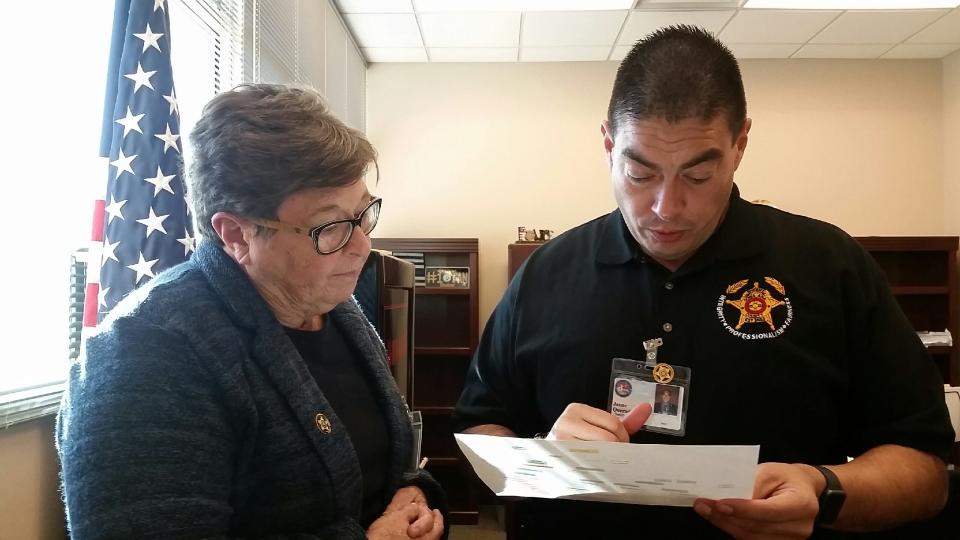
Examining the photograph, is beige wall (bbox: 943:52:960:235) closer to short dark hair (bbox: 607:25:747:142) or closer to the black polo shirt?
the black polo shirt

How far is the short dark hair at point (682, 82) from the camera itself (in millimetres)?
1107

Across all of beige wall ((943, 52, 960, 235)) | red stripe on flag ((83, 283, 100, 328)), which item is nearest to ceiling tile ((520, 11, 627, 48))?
beige wall ((943, 52, 960, 235))

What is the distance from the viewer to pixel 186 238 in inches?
72.5

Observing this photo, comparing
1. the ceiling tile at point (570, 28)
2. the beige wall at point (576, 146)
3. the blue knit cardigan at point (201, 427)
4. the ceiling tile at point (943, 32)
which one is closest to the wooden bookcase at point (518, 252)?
the beige wall at point (576, 146)

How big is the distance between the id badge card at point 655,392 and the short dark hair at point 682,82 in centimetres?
46

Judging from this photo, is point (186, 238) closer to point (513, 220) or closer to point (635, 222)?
point (635, 222)

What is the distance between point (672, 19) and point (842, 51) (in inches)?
60.4

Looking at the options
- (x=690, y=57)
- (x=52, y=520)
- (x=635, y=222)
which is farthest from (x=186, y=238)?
(x=690, y=57)

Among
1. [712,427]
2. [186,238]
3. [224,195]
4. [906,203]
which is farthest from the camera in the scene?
[906,203]

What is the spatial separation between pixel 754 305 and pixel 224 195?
3.24ft

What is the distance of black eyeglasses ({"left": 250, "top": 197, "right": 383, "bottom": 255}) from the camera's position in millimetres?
1075

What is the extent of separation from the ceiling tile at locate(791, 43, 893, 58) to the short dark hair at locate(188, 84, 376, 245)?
14.7 feet

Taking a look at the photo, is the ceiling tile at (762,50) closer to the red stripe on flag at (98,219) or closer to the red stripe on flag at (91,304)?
the red stripe on flag at (98,219)

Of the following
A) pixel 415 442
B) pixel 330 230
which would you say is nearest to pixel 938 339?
pixel 415 442
